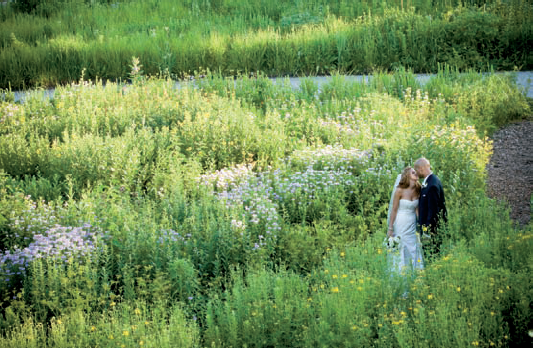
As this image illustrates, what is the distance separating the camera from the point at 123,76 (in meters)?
15.3

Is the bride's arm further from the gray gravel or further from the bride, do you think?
the gray gravel

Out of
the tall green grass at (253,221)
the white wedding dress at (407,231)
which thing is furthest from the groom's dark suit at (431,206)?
the tall green grass at (253,221)

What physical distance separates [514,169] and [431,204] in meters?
3.64

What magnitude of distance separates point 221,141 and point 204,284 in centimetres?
336

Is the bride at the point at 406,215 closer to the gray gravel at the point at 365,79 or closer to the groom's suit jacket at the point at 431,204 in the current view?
the groom's suit jacket at the point at 431,204

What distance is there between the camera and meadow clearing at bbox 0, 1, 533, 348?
5.13m

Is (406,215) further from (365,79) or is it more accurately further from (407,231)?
(365,79)

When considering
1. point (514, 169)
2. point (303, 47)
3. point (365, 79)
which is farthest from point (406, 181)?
point (303, 47)

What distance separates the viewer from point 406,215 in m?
6.79

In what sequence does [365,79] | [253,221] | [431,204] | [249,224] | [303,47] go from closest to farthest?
1. [431,204]
2. [253,221]
3. [249,224]
4. [365,79]
5. [303,47]

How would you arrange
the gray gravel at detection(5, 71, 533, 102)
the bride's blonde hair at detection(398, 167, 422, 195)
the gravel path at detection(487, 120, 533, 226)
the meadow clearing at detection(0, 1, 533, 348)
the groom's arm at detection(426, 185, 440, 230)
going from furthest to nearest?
the gray gravel at detection(5, 71, 533, 102) → the gravel path at detection(487, 120, 533, 226) → the bride's blonde hair at detection(398, 167, 422, 195) → the groom's arm at detection(426, 185, 440, 230) → the meadow clearing at detection(0, 1, 533, 348)

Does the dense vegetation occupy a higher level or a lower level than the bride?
higher

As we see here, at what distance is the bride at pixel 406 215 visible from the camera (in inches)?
266

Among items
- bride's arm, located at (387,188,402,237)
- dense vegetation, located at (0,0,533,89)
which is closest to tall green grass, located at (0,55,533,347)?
bride's arm, located at (387,188,402,237)
